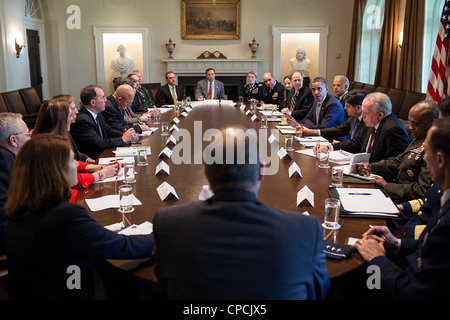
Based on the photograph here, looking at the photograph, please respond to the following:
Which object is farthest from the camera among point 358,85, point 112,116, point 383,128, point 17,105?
point 358,85

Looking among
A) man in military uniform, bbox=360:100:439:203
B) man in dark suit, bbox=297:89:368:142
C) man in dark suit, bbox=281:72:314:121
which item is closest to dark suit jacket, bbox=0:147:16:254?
man in military uniform, bbox=360:100:439:203

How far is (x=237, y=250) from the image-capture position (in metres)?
1.23

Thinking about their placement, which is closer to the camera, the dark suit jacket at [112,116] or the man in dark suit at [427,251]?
the man in dark suit at [427,251]

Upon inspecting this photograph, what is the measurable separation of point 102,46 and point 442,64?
7811 millimetres

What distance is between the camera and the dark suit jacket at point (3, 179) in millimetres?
2131

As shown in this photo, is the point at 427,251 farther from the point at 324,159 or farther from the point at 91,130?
the point at 91,130

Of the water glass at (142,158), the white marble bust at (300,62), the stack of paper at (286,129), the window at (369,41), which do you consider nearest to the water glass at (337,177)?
→ the water glass at (142,158)

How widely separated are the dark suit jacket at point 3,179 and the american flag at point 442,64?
18.6 ft

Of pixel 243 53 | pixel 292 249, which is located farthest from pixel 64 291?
pixel 243 53

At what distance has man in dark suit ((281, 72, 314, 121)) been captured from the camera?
22.1 feet

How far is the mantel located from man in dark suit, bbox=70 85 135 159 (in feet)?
22.8

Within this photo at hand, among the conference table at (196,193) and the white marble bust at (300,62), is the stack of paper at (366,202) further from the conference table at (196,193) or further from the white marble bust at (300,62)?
the white marble bust at (300,62)

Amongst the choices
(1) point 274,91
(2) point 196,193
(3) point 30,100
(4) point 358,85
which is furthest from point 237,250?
(4) point 358,85
